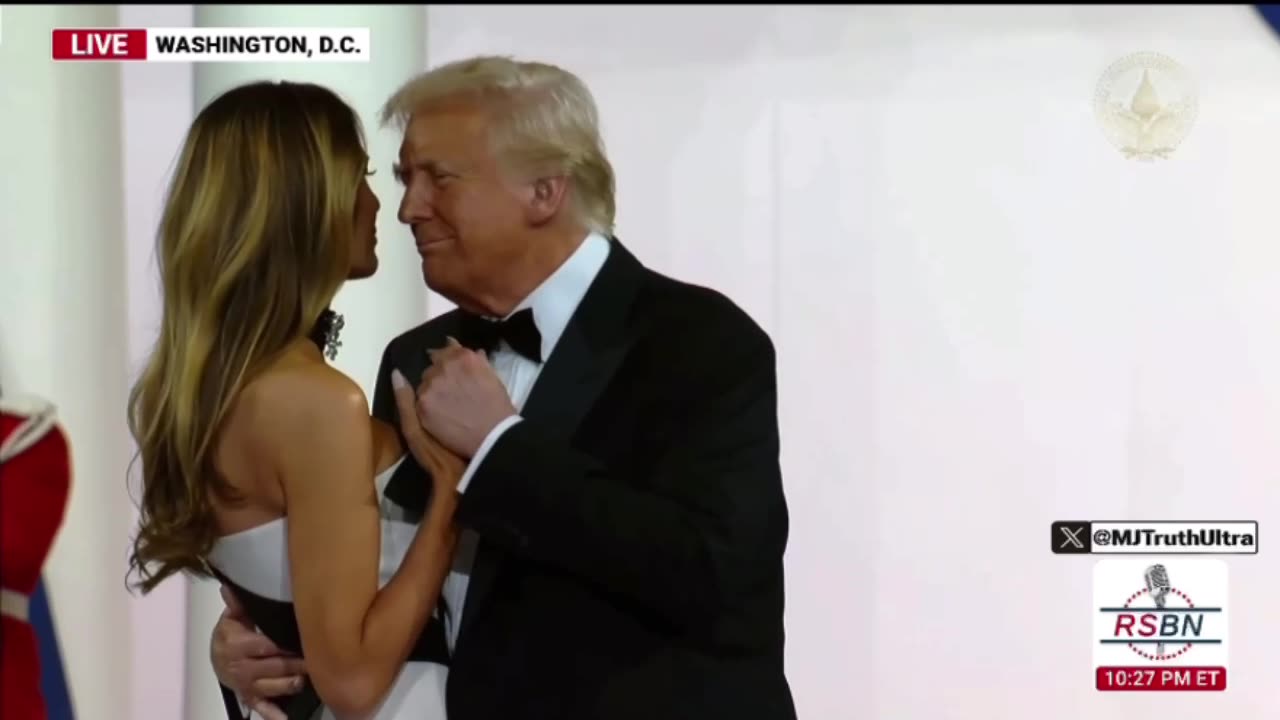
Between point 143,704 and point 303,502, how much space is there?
1.07 meters

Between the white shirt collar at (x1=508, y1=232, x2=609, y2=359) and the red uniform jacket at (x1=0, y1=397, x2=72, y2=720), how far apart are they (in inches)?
26.6

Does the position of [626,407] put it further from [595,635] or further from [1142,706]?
[1142,706]

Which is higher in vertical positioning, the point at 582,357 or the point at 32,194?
the point at 32,194

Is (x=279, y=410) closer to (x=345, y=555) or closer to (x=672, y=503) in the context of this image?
(x=345, y=555)

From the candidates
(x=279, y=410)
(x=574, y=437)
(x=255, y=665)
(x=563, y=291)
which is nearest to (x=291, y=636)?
(x=255, y=665)

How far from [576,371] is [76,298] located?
1.07m

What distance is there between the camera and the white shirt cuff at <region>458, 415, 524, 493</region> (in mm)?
1858

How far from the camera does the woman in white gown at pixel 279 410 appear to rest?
72.9 inches

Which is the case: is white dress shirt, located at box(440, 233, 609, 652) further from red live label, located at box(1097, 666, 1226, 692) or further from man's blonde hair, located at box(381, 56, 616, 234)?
red live label, located at box(1097, 666, 1226, 692)

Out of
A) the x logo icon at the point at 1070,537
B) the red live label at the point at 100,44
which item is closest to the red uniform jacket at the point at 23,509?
the red live label at the point at 100,44

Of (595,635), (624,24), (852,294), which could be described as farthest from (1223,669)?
(624,24)

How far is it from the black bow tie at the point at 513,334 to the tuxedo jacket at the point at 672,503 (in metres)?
0.06

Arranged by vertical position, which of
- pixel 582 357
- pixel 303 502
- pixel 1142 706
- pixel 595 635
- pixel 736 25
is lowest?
pixel 1142 706

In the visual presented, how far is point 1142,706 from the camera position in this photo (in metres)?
2.69
